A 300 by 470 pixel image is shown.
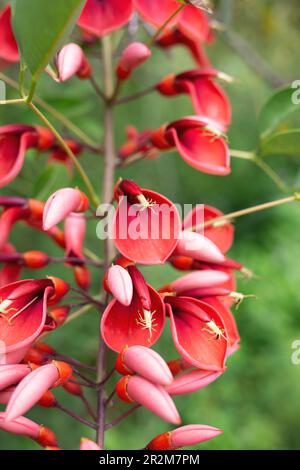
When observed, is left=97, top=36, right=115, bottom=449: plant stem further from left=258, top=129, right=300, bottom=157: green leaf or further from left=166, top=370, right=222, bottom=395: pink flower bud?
left=258, top=129, right=300, bottom=157: green leaf

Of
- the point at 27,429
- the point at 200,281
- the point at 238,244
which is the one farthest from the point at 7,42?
the point at 238,244

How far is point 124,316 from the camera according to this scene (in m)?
0.81

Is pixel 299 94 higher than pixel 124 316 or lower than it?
higher

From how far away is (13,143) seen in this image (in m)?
0.99

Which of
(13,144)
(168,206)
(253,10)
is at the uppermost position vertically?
(253,10)

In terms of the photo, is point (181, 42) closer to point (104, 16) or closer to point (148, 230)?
point (104, 16)

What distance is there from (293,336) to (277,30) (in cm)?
93

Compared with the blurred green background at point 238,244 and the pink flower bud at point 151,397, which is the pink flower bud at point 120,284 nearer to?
the pink flower bud at point 151,397

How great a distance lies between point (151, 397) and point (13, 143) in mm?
457

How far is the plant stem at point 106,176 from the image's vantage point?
0.82 m

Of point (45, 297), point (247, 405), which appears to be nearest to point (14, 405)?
point (45, 297)

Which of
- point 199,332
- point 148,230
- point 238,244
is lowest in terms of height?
point 199,332

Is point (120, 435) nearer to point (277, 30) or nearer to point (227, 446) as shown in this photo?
point (227, 446)

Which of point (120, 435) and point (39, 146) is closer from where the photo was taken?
point (39, 146)
